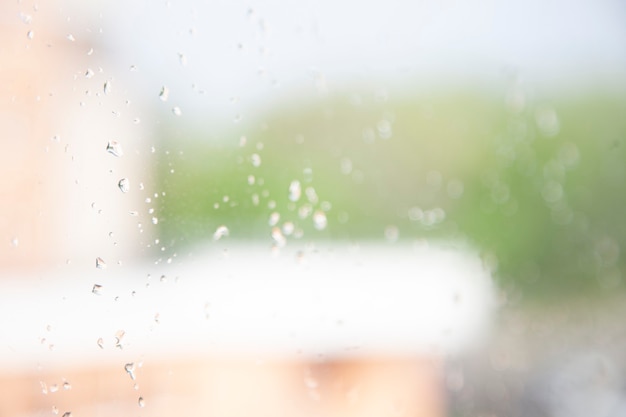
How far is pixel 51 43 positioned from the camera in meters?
0.49

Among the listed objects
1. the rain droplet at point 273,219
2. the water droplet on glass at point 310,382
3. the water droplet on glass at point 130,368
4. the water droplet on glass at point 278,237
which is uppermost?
the rain droplet at point 273,219

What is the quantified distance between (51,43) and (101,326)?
197 mm

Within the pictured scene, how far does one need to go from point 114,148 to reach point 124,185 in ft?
0.08

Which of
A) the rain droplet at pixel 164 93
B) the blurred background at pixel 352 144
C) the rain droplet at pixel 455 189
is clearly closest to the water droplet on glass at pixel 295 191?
the blurred background at pixel 352 144

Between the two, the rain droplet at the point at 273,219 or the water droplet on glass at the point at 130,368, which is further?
the rain droplet at the point at 273,219

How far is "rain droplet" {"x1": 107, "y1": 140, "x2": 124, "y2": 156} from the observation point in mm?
484

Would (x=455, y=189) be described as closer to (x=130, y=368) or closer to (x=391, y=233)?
(x=391, y=233)

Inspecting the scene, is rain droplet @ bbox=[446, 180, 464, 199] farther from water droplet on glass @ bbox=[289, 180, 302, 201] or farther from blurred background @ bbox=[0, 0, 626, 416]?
water droplet on glass @ bbox=[289, 180, 302, 201]

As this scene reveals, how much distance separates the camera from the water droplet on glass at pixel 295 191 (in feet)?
2.18

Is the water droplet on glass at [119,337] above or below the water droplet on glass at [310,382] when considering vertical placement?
above

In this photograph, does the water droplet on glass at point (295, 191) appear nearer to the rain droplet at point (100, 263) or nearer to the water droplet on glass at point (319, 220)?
the water droplet on glass at point (319, 220)

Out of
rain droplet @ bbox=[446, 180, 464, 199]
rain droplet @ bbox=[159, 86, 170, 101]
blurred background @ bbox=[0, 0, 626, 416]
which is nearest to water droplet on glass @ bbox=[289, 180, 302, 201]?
blurred background @ bbox=[0, 0, 626, 416]

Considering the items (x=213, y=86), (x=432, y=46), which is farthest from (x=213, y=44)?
(x=432, y=46)

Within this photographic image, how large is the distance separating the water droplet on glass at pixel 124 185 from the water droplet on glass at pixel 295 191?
0.20 meters
